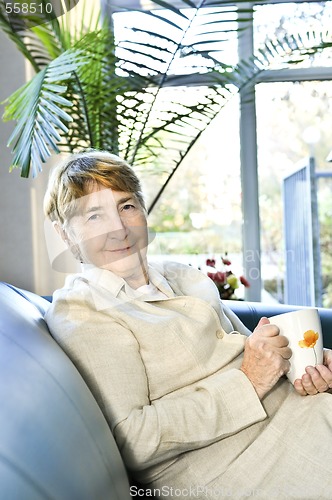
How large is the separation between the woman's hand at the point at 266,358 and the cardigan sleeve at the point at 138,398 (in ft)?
0.08

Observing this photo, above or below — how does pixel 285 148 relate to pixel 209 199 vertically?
above

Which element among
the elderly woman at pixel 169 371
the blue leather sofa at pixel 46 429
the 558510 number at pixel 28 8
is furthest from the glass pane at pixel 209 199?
the blue leather sofa at pixel 46 429

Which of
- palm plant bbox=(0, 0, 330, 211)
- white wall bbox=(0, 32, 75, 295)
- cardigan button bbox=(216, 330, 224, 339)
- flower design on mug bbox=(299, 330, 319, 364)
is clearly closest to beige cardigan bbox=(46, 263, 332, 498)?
cardigan button bbox=(216, 330, 224, 339)

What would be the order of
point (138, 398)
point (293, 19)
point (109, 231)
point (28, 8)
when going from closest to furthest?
point (138, 398) < point (109, 231) < point (28, 8) < point (293, 19)

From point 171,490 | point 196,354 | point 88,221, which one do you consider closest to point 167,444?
point 171,490

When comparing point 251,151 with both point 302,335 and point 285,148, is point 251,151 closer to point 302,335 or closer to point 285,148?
point 285,148

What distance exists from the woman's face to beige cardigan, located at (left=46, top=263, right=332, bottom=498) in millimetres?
35

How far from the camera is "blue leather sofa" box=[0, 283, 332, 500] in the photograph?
70cm

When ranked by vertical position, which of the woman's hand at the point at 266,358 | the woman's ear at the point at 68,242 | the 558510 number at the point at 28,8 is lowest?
the woman's hand at the point at 266,358

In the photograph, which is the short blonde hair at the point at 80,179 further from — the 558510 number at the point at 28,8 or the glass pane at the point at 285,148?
the glass pane at the point at 285,148

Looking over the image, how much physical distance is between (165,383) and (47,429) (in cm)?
38

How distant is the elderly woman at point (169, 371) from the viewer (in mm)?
1016

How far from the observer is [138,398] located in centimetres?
102

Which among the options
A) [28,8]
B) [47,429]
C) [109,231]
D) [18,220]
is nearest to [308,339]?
[109,231]
